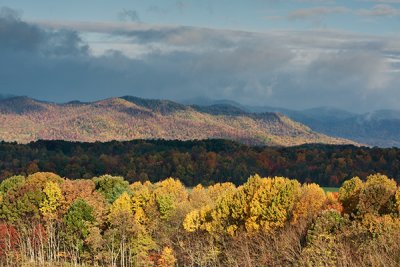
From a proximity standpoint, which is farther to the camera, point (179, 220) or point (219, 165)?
point (219, 165)

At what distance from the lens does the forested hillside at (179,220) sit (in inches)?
1949

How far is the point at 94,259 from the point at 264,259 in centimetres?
2612

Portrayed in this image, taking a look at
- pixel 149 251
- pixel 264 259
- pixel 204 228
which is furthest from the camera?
pixel 149 251

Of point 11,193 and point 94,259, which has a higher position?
point 11,193

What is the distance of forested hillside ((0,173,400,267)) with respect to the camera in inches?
1949

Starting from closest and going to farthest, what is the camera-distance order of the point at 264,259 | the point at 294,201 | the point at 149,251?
1. the point at 264,259
2. the point at 294,201
3. the point at 149,251

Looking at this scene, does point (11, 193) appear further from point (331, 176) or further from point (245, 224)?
point (331, 176)

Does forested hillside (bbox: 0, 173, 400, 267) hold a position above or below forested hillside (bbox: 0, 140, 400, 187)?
above

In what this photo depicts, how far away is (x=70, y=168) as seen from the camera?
542ft

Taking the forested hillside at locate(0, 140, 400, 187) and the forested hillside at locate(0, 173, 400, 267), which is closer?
the forested hillside at locate(0, 173, 400, 267)

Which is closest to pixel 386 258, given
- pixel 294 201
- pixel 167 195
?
pixel 294 201

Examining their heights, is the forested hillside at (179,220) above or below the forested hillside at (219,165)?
above

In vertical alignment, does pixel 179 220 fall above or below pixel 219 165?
above

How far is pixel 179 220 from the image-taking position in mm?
74938
